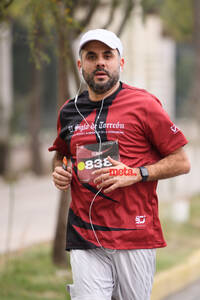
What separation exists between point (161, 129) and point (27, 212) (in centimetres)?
713

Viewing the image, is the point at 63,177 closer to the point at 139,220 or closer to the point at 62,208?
the point at 139,220

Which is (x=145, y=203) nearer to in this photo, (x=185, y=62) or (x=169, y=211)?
(x=169, y=211)

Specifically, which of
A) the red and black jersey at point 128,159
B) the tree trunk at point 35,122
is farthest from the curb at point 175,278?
the tree trunk at point 35,122

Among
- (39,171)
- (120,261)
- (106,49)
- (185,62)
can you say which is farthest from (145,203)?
(185,62)

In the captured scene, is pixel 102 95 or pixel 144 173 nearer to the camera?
pixel 144 173

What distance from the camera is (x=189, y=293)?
569 centimetres

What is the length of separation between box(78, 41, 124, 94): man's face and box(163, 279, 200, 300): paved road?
306cm

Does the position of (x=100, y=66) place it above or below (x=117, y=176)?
above

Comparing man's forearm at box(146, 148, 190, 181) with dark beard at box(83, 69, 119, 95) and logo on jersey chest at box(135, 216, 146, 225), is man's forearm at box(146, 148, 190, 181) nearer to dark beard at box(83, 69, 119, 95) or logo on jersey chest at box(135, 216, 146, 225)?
logo on jersey chest at box(135, 216, 146, 225)

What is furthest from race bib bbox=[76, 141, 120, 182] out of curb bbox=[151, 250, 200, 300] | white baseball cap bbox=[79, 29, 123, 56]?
curb bbox=[151, 250, 200, 300]

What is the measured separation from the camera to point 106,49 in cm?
316

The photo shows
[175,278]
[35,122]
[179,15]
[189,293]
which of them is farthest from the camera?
[35,122]

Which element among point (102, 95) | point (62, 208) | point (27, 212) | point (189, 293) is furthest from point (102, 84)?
point (27, 212)

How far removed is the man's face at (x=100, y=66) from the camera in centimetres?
314
